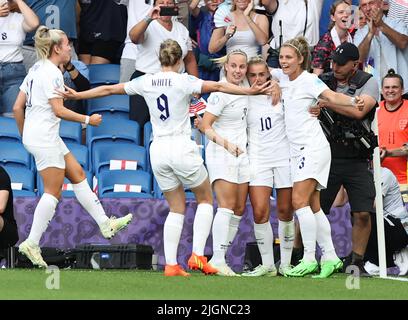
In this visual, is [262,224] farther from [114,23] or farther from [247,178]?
[114,23]

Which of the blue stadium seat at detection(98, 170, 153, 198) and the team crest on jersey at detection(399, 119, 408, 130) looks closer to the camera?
the blue stadium seat at detection(98, 170, 153, 198)

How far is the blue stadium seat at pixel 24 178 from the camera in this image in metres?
15.8

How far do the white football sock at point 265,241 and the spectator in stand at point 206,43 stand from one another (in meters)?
4.03

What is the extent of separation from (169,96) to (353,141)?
6.53 ft

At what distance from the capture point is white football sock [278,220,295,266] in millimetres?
14070

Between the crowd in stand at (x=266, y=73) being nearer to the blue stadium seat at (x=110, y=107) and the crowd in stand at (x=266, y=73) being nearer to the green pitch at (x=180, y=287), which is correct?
the blue stadium seat at (x=110, y=107)

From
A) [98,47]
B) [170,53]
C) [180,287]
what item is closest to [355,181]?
[170,53]

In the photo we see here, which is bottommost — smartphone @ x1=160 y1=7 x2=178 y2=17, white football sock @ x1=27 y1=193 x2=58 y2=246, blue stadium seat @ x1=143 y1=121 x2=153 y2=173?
white football sock @ x1=27 y1=193 x2=58 y2=246

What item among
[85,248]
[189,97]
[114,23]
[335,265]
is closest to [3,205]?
[85,248]

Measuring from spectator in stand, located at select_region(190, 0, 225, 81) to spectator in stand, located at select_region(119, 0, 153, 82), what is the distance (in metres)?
0.77

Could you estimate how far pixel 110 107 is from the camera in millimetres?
17578

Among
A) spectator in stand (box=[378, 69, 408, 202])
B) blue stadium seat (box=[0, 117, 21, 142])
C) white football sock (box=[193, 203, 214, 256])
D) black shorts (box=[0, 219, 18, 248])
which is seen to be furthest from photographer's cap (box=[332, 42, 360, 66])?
blue stadium seat (box=[0, 117, 21, 142])

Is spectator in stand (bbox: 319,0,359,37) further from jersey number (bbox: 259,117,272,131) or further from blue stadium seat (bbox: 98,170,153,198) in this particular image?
jersey number (bbox: 259,117,272,131)

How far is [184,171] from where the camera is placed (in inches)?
525
